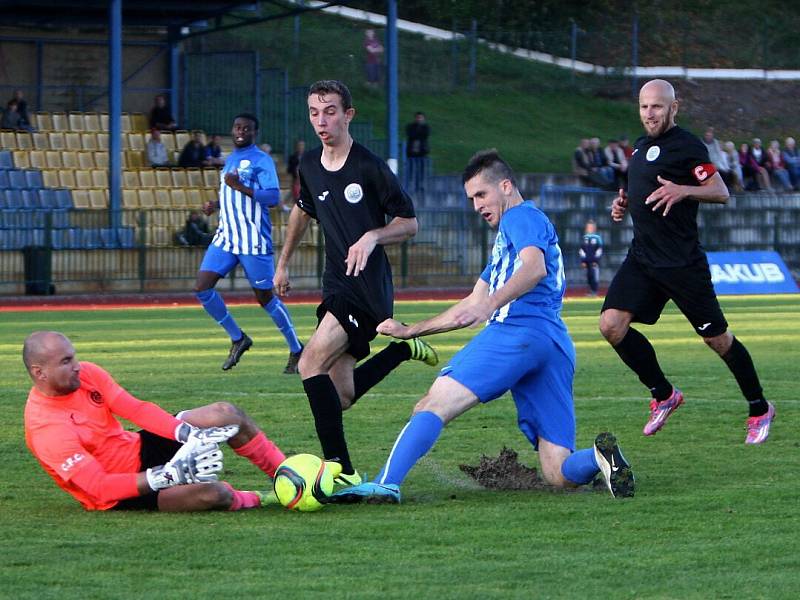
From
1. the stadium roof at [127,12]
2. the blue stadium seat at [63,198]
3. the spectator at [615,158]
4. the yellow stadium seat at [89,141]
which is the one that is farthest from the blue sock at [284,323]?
the spectator at [615,158]

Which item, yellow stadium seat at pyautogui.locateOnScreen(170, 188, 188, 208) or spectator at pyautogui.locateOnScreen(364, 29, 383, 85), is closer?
yellow stadium seat at pyautogui.locateOnScreen(170, 188, 188, 208)

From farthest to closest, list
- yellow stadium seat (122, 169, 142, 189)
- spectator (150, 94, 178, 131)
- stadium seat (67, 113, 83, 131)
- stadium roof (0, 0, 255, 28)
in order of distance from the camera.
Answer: stadium roof (0, 0, 255, 28) → spectator (150, 94, 178, 131) → stadium seat (67, 113, 83, 131) → yellow stadium seat (122, 169, 142, 189)

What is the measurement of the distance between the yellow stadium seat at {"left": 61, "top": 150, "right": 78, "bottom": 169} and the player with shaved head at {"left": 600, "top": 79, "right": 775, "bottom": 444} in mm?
21624

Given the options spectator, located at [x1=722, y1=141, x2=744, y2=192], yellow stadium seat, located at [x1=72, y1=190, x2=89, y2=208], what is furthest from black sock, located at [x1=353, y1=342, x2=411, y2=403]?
spectator, located at [x1=722, y1=141, x2=744, y2=192]

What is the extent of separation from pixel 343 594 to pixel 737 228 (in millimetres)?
28442

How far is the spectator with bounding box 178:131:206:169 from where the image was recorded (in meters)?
30.7

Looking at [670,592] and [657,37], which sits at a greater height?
[657,37]

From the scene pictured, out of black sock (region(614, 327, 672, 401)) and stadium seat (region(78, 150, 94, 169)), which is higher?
stadium seat (region(78, 150, 94, 169))

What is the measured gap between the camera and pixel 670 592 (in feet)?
18.4

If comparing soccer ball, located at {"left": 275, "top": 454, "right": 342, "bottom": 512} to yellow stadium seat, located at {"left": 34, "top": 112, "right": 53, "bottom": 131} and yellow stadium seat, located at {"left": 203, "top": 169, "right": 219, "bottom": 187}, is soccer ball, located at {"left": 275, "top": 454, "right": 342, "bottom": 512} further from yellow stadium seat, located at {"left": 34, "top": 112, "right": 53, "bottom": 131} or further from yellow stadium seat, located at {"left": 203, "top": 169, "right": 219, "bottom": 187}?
yellow stadium seat, located at {"left": 34, "top": 112, "right": 53, "bottom": 131}

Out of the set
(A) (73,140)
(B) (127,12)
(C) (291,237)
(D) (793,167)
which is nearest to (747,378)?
(C) (291,237)

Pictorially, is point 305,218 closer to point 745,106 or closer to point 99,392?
point 99,392

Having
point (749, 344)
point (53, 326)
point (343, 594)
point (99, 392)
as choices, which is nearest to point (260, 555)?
point (343, 594)

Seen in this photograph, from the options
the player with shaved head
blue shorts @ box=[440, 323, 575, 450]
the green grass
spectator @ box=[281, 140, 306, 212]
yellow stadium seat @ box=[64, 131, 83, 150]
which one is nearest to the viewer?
the green grass
